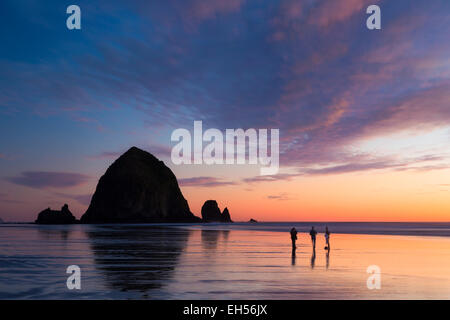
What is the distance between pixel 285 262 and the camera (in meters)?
24.4

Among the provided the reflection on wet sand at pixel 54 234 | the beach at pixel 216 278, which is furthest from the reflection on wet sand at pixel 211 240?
the reflection on wet sand at pixel 54 234

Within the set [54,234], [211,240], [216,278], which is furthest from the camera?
[54,234]

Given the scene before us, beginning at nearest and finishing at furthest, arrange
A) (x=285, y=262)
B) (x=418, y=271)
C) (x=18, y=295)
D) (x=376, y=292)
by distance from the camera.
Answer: (x=18, y=295), (x=376, y=292), (x=418, y=271), (x=285, y=262)

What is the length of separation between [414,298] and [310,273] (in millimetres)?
6183

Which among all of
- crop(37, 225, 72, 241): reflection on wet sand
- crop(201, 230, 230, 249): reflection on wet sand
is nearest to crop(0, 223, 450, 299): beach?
crop(201, 230, 230, 249): reflection on wet sand

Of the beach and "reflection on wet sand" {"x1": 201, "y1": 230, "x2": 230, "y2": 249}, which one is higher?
the beach

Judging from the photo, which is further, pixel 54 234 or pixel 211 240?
pixel 54 234

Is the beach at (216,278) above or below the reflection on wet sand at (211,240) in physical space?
above

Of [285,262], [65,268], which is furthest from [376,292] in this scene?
[65,268]

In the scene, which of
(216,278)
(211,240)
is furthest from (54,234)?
(216,278)

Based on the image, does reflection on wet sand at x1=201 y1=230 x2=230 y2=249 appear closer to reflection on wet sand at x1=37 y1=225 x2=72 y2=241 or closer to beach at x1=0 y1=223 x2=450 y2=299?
beach at x1=0 y1=223 x2=450 y2=299

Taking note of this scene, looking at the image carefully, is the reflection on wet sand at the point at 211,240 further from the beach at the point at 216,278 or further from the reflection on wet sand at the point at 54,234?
the reflection on wet sand at the point at 54,234

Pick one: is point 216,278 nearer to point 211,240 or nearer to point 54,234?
point 211,240
